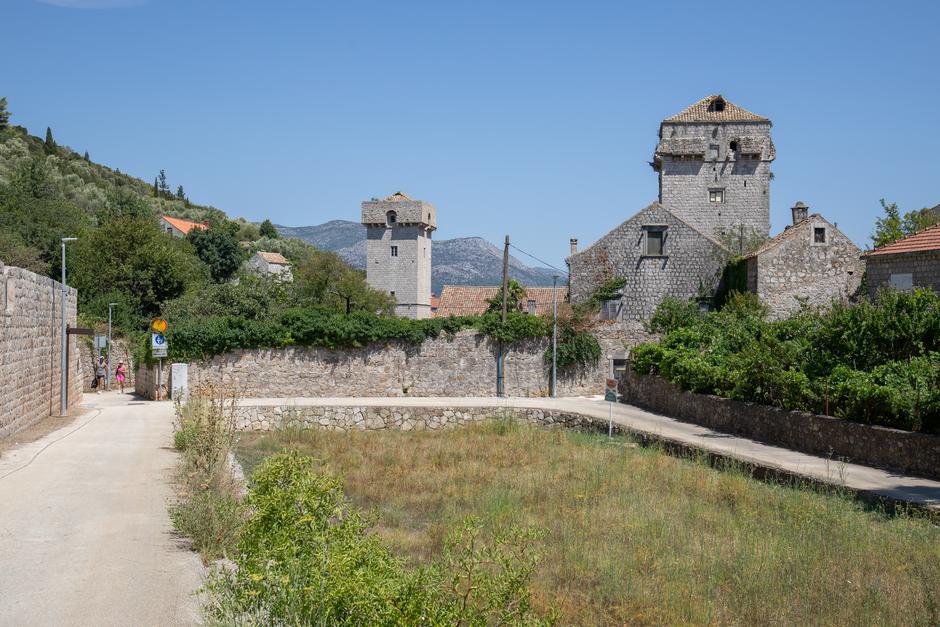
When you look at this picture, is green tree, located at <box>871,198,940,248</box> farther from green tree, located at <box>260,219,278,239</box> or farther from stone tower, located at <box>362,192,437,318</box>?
green tree, located at <box>260,219,278,239</box>

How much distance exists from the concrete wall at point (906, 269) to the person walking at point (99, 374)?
32.7 meters

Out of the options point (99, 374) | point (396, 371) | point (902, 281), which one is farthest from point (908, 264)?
point (99, 374)

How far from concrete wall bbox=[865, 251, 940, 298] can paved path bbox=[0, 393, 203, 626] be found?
908 inches

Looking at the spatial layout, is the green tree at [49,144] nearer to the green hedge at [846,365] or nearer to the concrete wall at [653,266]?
the concrete wall at [653,266]

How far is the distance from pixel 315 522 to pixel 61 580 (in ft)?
11.6

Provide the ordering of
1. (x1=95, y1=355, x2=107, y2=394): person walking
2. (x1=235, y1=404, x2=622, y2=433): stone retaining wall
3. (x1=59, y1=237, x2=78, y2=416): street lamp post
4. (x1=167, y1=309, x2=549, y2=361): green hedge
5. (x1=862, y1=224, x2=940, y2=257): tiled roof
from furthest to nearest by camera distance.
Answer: (x1=95, y1=355, x2=107, y2=394): person walking → (x1=167, y1=309, x2=549, y2=361): green hedge → (x1=235, y1=404, x2=622, y2=433): stone retaining wall → (x1=862, y1=224, x2=940, y2=257): tiled roof → (x1=59, y1=237, x2=78, y2=416): street lamp post

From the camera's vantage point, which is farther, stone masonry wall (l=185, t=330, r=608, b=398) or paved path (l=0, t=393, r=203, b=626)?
stone masonry wall (l=185, t=330, r=608, b=398)

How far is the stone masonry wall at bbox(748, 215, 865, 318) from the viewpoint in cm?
3778

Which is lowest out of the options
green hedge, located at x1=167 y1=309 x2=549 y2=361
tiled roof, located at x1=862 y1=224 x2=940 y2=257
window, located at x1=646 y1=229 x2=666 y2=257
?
green hedge, located at x1=167 y1=309 x2=549 y2=361

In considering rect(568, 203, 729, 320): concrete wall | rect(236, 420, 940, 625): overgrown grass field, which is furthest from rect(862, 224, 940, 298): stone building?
rect(236, 420, 940, 625): overgrown grass field

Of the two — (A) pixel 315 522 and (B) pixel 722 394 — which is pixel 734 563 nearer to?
(A) pixel 315 522

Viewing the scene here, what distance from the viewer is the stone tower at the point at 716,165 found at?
5062 centimetres

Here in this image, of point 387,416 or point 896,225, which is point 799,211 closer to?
point 896,225

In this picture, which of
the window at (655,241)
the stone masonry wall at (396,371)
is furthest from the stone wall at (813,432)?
the window at (655,241)
